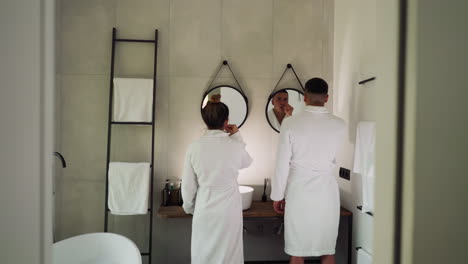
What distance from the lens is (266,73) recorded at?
290cm

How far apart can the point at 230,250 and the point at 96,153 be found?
1480 mm

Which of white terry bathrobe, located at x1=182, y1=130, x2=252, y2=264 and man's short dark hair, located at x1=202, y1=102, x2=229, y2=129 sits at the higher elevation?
man's short dark hair, located at x1=202, y1=102, x2=229, y2=129

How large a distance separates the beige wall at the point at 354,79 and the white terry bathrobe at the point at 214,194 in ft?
3.27

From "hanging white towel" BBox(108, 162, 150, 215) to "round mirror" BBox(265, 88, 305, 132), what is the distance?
3.92 feet

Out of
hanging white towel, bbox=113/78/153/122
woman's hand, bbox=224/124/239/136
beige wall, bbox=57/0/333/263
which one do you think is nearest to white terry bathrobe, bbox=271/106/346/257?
woman's hand, bbox=224/124/239/136

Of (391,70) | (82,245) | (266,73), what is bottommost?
(82,245)

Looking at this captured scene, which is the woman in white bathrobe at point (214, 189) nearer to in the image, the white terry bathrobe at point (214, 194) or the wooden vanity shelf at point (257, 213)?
the white terry bathrobe at point (214, 194)

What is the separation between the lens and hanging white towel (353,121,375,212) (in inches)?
80.5

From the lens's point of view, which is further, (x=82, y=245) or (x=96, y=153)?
(x=96, y=153)

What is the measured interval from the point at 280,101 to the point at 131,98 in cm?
132

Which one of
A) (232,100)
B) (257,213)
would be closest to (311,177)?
(257,213)
